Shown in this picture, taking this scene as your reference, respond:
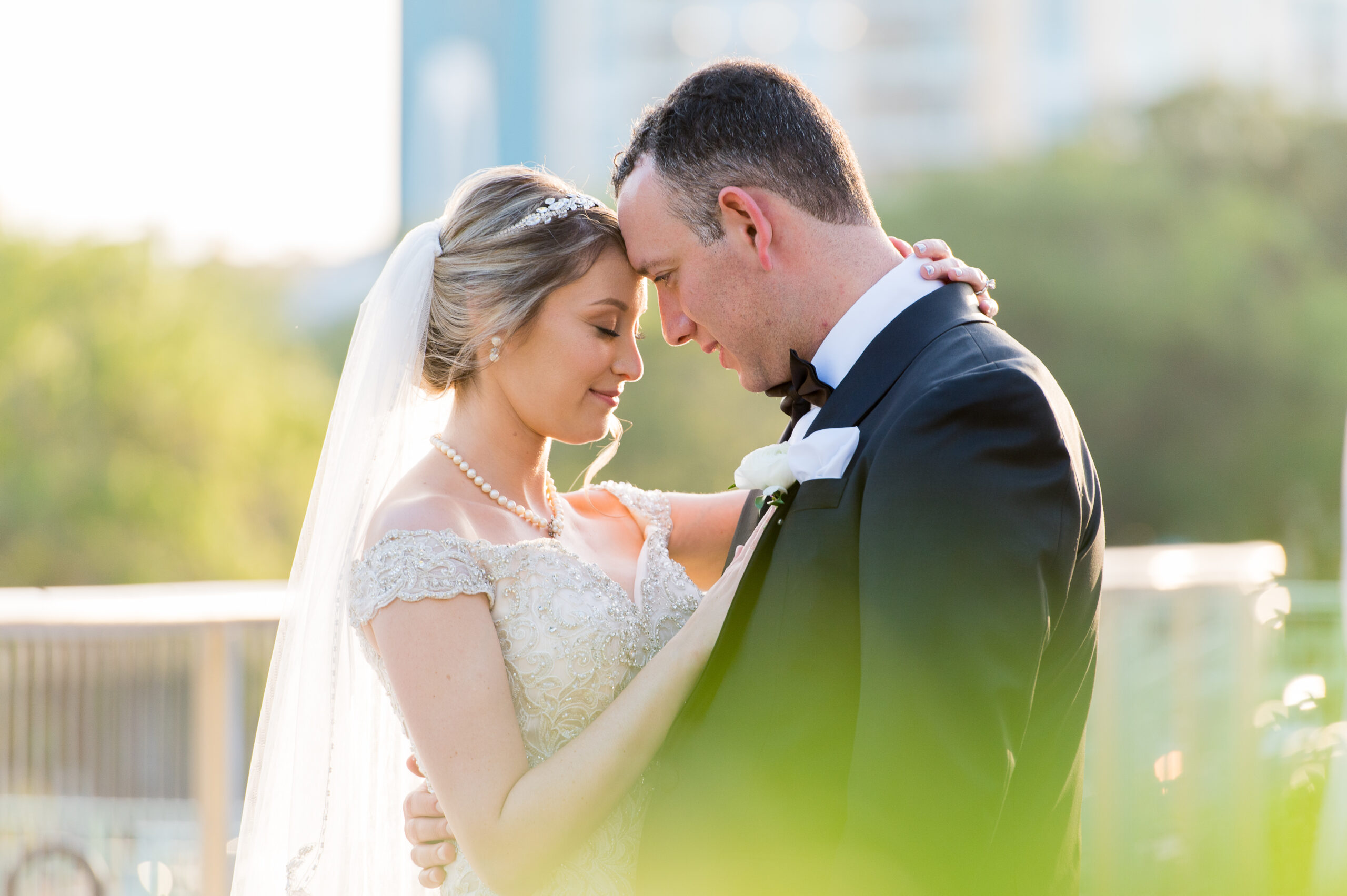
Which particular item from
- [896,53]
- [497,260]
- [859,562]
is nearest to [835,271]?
[859,562]

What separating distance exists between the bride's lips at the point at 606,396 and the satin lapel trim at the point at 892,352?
728 mm

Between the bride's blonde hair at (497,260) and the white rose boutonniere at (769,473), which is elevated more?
the bride's blonde hair at (497,260)

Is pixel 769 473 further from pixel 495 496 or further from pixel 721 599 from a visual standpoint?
pixel 495 496

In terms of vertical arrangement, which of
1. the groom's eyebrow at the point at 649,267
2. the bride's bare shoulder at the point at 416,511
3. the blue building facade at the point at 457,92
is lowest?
the blue building facade at the point at 457,92

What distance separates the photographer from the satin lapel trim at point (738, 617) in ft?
6.77

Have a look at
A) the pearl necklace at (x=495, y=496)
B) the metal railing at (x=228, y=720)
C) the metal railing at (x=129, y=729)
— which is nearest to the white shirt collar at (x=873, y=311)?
the pearl necklace at (x=495, y=496)

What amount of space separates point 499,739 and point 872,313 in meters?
1.07

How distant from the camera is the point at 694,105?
2.32m

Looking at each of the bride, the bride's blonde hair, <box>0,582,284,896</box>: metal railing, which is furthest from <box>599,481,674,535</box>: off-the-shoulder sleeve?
<box>0,582,284,896</box>: metal railing

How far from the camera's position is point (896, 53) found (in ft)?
199

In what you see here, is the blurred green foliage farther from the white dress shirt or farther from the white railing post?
the white dress shirt

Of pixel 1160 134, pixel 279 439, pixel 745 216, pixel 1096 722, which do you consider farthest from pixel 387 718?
pixel 1160 134

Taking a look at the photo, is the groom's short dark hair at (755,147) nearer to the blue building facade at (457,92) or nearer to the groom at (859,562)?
the groom at (859,562)

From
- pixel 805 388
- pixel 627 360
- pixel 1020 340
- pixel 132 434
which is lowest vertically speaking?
pixel 132 434
